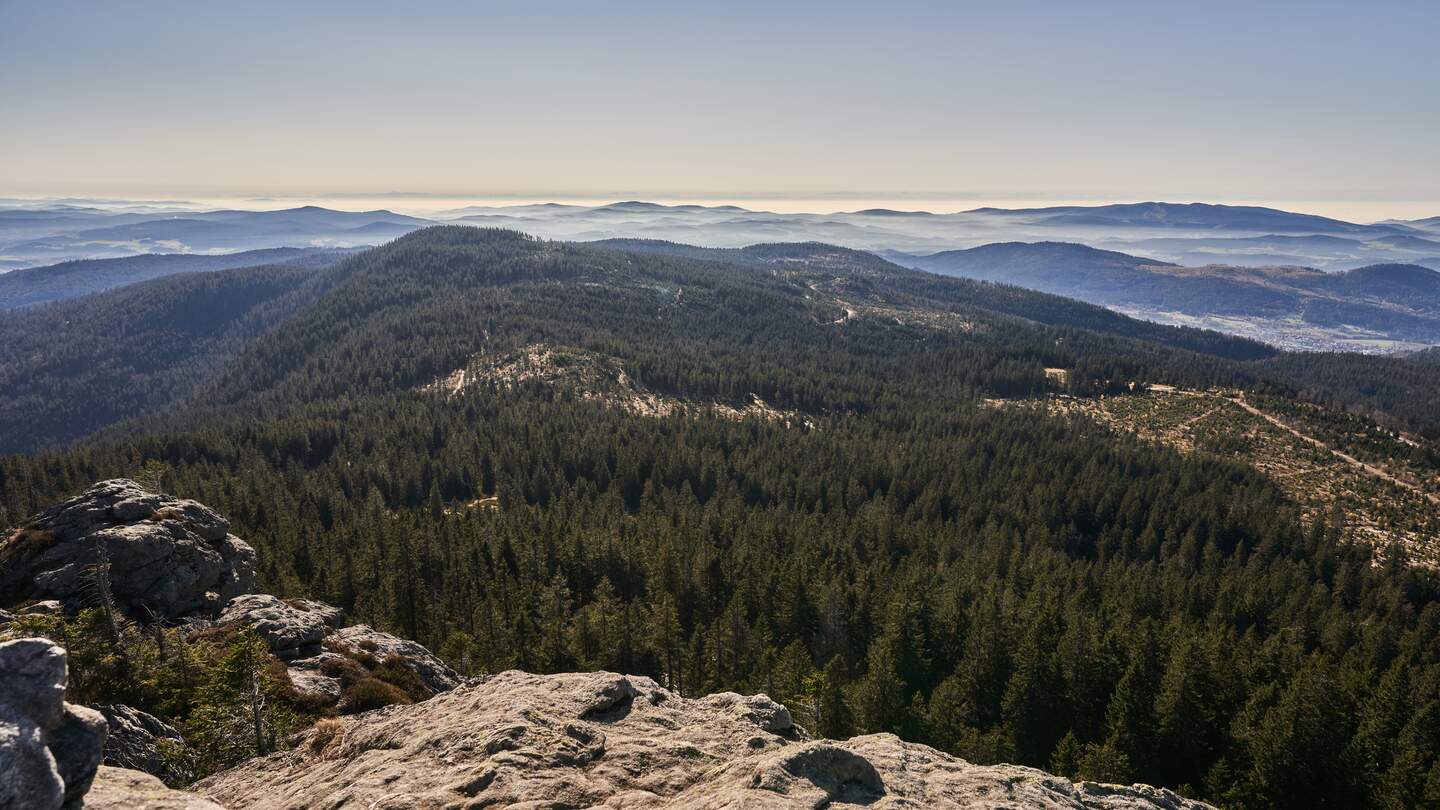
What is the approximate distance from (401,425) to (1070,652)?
520 feet

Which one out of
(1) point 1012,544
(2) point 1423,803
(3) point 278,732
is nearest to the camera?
(3) point 278,732

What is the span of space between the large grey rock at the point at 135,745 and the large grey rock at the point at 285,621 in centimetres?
1216

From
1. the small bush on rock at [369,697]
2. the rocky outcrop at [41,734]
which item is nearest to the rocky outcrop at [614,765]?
the rocky outcrop at [41,734]

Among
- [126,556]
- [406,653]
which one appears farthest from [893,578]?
[126,556]

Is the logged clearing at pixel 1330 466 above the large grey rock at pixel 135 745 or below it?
below

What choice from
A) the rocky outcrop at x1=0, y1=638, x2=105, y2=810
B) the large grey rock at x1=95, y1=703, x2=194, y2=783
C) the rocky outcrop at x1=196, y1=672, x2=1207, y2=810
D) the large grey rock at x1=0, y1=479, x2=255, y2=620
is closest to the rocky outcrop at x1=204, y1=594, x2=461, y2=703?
the large grey rock at x1=0, y1=479, x2=255, y2=620

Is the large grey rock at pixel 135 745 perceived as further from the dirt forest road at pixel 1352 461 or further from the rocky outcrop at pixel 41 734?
the dirt forest road at pixel 1352 461

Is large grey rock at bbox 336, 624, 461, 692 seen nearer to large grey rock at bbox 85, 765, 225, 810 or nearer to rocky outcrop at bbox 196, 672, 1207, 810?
rocky outcrop at bbox 196, 672, 1207, 810

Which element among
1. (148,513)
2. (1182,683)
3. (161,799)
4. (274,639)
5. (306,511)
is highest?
(161,799)

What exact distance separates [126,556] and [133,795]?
133 feet

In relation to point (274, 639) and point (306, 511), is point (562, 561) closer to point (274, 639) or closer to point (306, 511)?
point (274, 639)

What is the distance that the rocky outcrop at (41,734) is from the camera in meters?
14.6

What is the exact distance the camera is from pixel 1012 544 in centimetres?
11000

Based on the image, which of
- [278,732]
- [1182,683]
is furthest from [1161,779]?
[278,732]
